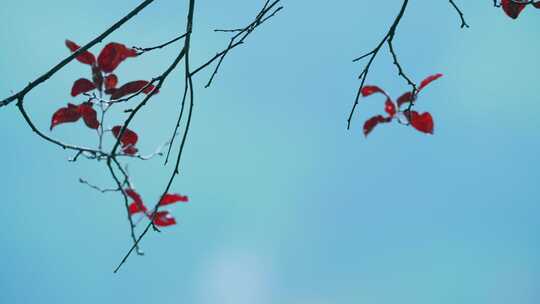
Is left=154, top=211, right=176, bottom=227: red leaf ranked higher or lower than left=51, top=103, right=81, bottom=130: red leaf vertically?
lower

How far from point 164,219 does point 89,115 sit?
0.50m

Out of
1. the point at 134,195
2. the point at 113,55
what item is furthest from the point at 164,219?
the point at 113,55

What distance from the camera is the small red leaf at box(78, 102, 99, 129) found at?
172 cm

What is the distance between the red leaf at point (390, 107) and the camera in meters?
2.34

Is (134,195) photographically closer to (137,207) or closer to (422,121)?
(137,207)

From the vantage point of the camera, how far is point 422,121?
2.15 metres

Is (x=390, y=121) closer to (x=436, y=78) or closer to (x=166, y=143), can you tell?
(x=436, y=78)

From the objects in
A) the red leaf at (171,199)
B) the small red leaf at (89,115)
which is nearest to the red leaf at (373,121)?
the red leaf at (171,199)

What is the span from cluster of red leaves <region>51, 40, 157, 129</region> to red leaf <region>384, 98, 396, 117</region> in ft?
4.21

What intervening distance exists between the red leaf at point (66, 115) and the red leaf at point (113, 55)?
19 centimetres

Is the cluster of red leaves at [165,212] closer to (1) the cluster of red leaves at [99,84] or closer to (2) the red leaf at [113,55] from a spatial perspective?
(1) the cluster of red leaves at [99,84]

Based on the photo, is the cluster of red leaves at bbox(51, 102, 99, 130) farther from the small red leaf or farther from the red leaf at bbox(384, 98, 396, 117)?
the red leaf at bbox(384, 98, 396, 117)

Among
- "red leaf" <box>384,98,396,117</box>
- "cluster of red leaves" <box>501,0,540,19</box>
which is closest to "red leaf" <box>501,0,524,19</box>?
"cluster of red leaves" <box>501,0,540,19</box>

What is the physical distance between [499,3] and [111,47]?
5.39 feet
